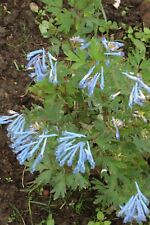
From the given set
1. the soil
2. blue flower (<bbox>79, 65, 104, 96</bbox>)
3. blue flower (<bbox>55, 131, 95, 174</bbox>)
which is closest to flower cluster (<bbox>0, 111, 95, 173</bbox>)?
blue flower (<bbox>55, 131, 95, 174</bbox>)

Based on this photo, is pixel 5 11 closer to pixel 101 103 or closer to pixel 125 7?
pixel 125 7

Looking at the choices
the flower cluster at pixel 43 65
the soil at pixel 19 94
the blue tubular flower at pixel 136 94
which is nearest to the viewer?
the blue tubular flower at pixel 136 94

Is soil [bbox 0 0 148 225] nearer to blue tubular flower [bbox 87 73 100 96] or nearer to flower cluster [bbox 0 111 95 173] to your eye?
flower cluster [bbox 0 111 95 173]

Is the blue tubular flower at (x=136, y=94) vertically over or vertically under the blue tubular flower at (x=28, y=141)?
over

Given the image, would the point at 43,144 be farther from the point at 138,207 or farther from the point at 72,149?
the point at 138,207

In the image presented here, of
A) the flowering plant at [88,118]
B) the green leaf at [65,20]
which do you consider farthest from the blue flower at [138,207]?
the green leaf at [65,20]

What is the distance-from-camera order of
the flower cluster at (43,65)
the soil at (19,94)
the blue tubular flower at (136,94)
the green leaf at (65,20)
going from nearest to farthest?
the blue tubular flower at (136,94)
the flower cluster at (43,65)
the green leaf at (65,20)
the soil at (19,94)

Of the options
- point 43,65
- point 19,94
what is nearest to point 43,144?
point 43,65

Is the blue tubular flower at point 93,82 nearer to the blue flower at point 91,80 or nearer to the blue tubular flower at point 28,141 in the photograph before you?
the blue flower at point 91,80

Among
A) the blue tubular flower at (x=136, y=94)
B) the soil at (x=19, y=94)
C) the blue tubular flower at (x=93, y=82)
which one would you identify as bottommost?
the soil at (x=19, y=94)
